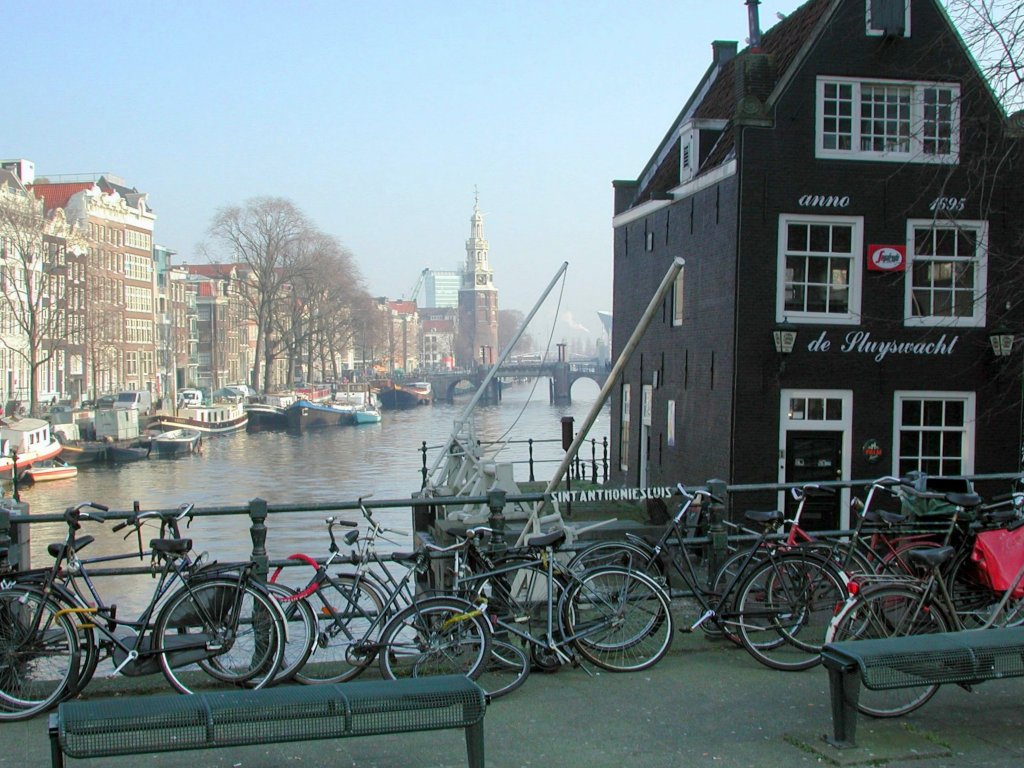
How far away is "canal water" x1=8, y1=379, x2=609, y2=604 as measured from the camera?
28.3 meters

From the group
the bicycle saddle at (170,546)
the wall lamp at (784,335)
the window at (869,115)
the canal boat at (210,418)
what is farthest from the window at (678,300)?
the canal boat at (210,418)

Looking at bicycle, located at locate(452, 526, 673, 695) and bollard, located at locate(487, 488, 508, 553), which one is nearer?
bicycle, located at locate(452, 526, 673, 695)

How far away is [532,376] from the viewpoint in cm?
12050

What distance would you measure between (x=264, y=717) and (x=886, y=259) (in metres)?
14.8

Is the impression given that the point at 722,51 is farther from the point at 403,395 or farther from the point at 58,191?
the point at 403,395

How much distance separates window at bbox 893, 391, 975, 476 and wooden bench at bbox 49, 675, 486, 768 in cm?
1421

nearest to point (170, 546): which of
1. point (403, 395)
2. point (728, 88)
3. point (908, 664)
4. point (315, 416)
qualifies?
point (908, 664)

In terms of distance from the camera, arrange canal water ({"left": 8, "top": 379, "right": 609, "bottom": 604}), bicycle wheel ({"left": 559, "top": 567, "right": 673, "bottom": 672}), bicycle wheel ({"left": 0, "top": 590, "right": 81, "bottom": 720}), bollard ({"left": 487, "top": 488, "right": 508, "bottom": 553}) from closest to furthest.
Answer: bicycle wheel ({"left": 0, "top": 590, "right": 81, "bottom": 720}), bicycle wheel ({"left": 559, "top": 567, "right": 673, "bottom": 672}), bollard ({"left": 487, "top": 488, "right": 508, "bottom": 553}), canal water ({"left": 8, "top": 379, "right": 609, "bottom": 604})

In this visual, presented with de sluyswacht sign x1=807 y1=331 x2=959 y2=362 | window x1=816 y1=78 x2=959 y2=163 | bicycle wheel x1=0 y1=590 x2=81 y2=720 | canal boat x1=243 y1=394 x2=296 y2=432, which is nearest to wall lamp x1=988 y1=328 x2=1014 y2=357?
de sluyswacht sign x1=807 y1=331 x2=959 y2=362

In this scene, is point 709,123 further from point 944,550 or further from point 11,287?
point 11,287

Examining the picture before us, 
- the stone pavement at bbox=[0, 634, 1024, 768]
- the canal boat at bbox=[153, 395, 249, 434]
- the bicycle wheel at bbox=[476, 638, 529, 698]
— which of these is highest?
the bicycle wheel at bbox=[476, 638, 529, 698]

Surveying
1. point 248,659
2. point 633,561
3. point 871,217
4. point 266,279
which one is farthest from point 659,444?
point 266,279

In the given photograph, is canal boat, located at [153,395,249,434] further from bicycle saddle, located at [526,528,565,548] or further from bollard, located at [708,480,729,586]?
bicycle saddle, located at [526,528,565,548]

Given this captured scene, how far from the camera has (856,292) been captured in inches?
675
